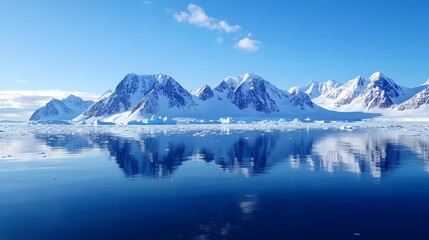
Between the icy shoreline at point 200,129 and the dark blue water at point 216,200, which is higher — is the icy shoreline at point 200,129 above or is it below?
above

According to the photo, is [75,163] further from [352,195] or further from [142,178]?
[352,195]

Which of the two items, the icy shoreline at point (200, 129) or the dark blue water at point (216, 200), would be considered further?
the icy shoreline at point (200, 129)

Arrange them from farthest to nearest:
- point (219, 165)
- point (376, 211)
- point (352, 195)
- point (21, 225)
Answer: point (219, 165) → point (352, 195) → point (376, 211) → point (21, 225)

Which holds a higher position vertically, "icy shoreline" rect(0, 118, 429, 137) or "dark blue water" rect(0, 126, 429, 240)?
"icy shoreline" rect(0, 118, 429, 137)

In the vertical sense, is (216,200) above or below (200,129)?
below

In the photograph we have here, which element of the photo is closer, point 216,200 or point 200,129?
point 216,200

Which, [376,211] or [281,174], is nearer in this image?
[376,211]

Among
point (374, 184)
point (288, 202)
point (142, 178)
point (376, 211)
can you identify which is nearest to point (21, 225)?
point (142, 178)

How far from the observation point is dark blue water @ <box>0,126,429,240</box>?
12.2 meters

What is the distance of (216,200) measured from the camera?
52.9 feet

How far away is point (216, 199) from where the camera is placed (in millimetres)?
16312

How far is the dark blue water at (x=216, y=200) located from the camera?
1220 centimetres

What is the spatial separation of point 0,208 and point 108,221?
5279 mm

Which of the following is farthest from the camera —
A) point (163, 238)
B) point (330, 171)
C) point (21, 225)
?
point (330, 171)
